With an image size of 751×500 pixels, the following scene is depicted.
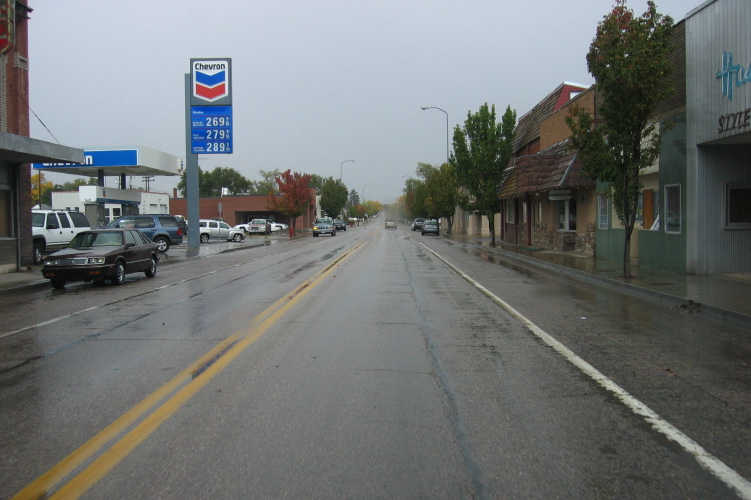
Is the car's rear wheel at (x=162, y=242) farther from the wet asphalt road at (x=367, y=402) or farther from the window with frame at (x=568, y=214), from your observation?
the wet asphalt road at (x=367, y=402)

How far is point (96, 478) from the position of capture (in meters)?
4.06

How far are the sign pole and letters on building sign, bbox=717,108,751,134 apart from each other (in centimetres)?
2617

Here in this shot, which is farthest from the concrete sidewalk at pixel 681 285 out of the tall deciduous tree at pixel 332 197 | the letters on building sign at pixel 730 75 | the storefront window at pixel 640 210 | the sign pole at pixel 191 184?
the tall deciduous tree at pixel 332 197

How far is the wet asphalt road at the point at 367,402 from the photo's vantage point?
13.4ft

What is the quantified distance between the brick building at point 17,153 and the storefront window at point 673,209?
18168mm

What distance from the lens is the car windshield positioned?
16297mm

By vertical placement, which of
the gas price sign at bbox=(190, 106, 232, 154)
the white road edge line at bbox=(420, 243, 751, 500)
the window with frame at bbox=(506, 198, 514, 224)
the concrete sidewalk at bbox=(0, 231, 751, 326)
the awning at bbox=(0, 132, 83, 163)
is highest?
the gas price sign at bbox=(190, 106, 232, 154)

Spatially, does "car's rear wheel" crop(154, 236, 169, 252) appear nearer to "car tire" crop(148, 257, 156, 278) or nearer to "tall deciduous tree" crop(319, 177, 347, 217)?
"car tire" crop(148, 257, 156, 278)

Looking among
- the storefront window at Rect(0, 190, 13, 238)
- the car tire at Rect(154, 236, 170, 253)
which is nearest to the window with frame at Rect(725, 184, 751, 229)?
the storefront window at Rect(0, 190, 13, 238)

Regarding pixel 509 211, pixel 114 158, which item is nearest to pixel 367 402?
pixel 114 158

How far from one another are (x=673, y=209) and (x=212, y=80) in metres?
23.7

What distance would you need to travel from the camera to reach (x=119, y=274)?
16234mm

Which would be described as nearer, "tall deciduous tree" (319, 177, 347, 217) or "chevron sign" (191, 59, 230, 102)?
"chevron sign" (191, 59, 230, 102)

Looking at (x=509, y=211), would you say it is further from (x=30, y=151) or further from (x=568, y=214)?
(x=30, y=151)
